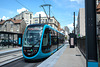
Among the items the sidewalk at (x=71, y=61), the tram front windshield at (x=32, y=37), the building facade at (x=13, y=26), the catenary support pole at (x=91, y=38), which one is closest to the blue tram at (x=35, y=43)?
the tram front windshield at (x=32, y=37)

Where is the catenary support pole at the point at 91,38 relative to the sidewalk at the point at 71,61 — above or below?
above

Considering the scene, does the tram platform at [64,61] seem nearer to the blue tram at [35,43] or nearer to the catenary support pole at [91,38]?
the blue tram at [35,43]

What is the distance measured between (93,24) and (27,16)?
60.5 m

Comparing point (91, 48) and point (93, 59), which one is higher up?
point (91, 48)

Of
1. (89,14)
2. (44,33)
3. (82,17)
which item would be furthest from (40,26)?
(82,17)

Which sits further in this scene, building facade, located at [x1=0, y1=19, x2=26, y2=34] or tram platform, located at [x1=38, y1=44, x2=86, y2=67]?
building facade, located at [x1=0, y1=19, x2=26, y2=34]

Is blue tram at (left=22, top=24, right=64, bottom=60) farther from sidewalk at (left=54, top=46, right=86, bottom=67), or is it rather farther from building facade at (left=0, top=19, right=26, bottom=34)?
building facade at (left=0, top=19, right=26, bottom=34)

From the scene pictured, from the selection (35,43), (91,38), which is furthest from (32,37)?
(91,38)

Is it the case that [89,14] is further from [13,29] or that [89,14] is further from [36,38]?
[13,29]

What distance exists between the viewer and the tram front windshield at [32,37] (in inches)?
360

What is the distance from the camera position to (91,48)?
404 centimetres

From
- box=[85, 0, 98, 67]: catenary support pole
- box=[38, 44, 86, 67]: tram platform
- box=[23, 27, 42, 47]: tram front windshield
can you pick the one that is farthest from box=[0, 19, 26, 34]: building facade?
box=[85, 0, 98, 67]: catenary support pole

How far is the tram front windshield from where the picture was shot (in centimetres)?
915

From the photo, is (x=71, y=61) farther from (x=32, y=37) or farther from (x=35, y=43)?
(x=32, y=37)
